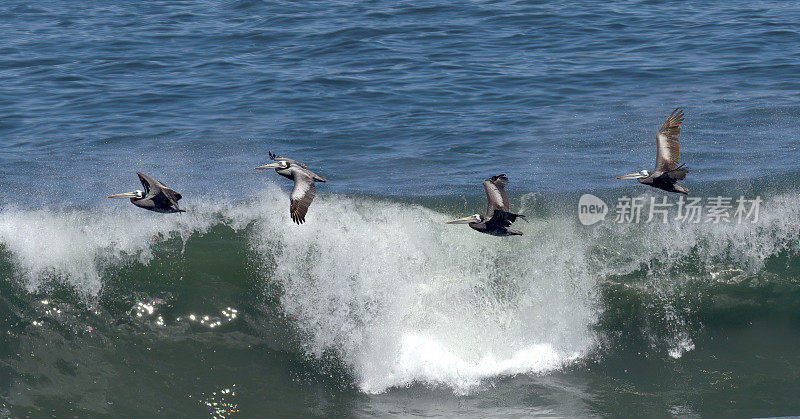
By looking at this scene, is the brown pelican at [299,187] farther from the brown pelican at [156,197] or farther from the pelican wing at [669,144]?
the pelican wing at [669,144]

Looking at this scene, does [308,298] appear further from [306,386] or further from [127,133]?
[127,133]

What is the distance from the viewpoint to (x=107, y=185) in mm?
16078

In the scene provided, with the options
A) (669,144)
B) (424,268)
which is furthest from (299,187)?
(669,144)

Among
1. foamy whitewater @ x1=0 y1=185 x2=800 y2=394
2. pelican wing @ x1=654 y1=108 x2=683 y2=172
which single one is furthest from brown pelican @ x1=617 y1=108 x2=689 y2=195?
foamy whitewater @ x1=0 y1=185 x2=800 y2=394

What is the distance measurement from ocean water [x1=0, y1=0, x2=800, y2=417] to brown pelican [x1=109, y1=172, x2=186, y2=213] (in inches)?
75.6

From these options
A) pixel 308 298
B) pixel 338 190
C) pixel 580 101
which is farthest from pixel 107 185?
pixel 580 101

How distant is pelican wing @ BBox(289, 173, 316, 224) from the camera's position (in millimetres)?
10578

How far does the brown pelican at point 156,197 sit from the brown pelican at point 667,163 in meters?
6.16

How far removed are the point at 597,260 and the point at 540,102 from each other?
703 centimetres

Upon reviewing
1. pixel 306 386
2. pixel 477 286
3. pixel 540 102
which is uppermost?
pixel 540 102

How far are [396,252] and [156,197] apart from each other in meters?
3.72

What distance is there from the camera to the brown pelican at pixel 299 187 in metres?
10.6

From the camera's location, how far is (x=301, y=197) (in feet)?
35.8

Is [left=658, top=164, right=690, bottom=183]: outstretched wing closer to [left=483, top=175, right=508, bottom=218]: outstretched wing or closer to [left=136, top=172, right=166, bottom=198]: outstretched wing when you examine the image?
[left=483, top=175, right=508, bottom=218]: outstretched wing
